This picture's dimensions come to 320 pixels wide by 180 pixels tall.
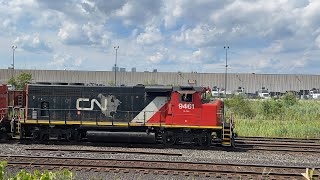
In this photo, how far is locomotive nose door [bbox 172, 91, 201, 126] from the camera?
1576 cm

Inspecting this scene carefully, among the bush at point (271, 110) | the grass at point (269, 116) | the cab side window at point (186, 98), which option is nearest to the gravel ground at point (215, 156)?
the cab side window at point (186, 98)

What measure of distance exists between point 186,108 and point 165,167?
4851 millimetres

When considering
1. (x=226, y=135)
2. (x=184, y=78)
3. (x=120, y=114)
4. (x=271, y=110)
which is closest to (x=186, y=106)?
(x=226, y=135)

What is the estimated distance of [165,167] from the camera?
11.4 metres

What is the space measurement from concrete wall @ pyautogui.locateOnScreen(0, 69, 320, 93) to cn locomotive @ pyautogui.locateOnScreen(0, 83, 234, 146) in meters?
56.7

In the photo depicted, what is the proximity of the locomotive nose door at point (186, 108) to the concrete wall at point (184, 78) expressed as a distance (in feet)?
190

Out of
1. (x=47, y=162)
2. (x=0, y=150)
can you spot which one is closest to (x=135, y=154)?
(x=47, y=162)

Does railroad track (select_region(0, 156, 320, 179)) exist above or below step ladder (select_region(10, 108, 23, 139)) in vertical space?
below

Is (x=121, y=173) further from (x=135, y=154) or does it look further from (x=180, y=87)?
(x=180, y=87)

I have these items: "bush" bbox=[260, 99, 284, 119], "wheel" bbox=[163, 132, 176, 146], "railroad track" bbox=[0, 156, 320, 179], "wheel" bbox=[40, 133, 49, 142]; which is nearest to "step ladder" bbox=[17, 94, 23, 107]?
"wheel" bbox=[40, 133, 49, 142]

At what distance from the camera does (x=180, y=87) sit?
52.6 feet

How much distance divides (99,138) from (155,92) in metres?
3.35

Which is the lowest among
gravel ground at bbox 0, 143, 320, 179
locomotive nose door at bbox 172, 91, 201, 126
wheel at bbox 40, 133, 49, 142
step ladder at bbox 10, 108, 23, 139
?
gravel ground at bbox 0, 143, 320, 179

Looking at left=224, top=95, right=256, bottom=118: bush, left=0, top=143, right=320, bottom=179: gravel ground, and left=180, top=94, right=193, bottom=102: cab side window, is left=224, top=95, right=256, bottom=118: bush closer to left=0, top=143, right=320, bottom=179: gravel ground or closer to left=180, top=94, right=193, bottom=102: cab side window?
left=180, top=94, right=193, bottom=102: cab side window
